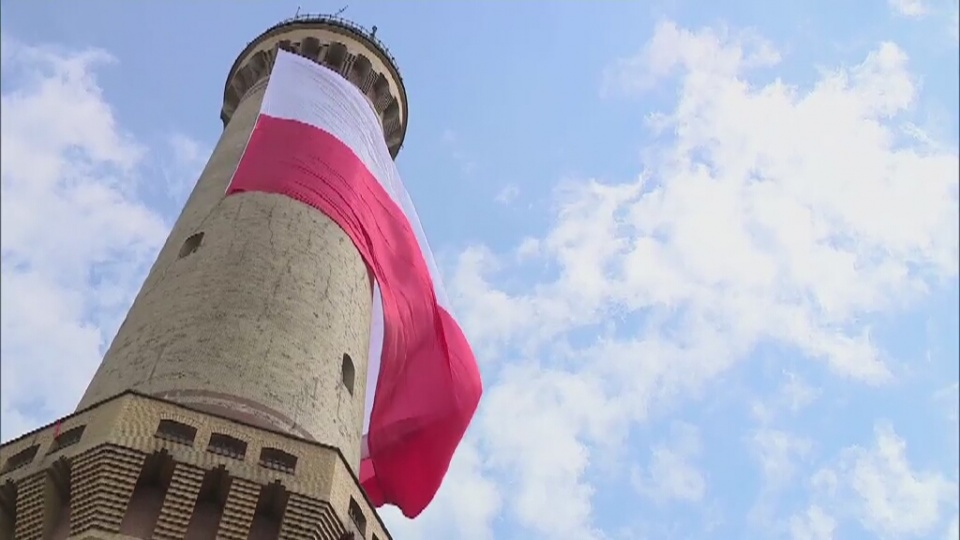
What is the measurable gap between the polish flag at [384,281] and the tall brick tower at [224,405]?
0.55 m

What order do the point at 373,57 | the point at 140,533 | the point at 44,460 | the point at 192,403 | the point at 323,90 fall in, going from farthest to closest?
1. the point at 373,57
2. the point at 323,90
3. the point at 192,403
4. the point at 44,460
5. the point at 140,533

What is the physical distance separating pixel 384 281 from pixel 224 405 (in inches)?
191

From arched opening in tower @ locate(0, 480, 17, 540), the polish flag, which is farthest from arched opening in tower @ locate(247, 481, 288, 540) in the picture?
the polish flag

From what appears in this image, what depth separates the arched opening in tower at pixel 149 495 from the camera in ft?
43.0

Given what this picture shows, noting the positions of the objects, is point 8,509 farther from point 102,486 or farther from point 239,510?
point 239,510

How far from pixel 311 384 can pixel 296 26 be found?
15.9m

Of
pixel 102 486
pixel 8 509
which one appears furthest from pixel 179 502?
pixel 8 509

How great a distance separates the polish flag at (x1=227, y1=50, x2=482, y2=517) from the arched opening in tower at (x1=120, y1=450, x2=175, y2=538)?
451 centimetres

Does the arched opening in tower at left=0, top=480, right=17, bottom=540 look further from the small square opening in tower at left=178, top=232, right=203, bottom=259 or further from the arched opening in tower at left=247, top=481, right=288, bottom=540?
the small square opening in tower at left=178, top=232, right=203, bottom=259

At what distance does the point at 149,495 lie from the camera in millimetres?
13562

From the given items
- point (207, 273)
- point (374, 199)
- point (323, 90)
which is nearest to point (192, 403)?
point (207, 273)

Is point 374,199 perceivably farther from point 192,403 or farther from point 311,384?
point 192,403

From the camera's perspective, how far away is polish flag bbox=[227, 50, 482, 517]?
18203mm

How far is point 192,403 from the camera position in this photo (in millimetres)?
14867
